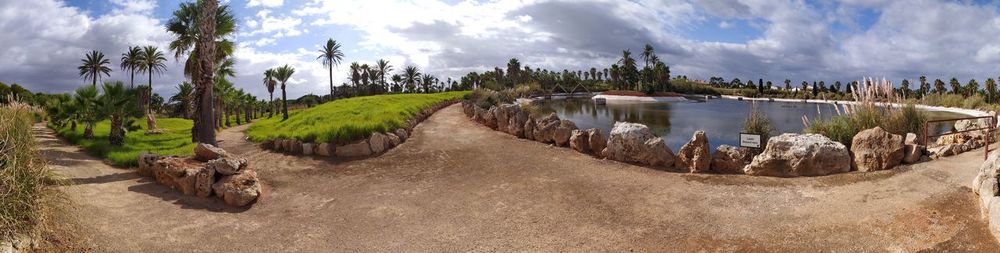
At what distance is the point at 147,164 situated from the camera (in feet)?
40.4

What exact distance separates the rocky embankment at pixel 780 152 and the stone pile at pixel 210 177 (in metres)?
8.72

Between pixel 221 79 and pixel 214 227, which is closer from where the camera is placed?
pixel 214 227

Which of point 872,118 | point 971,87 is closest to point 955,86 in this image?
point 971,87

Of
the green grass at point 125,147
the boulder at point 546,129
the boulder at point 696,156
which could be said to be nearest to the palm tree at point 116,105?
the green grass at point 125,147

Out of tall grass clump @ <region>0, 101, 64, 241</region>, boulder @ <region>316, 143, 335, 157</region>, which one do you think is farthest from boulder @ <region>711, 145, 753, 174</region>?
tall grass clump @ <region>0, 101, 64, 241</region>

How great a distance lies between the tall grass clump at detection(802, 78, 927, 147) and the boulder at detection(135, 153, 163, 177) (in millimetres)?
16467

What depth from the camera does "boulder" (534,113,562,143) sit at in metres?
16.8

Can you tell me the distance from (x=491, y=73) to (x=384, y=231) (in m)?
115

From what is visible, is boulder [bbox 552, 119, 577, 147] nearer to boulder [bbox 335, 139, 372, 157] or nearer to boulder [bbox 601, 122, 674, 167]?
boulder [bbox 601, 122, 674, 167]

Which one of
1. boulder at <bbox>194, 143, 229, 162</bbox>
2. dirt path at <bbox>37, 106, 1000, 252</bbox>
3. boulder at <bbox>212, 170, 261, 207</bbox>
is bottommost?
dirt path at <bbox>37, 106, 1000, 252</bbox>

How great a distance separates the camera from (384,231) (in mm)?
9047

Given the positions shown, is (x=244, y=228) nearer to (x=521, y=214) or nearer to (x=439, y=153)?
(x=521, y=214)

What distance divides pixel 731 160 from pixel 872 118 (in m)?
4.32

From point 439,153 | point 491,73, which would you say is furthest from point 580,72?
point 439,153
